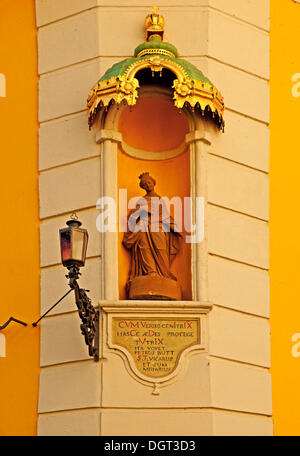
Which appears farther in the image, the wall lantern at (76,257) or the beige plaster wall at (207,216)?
the beige plaster wall at (207,216)

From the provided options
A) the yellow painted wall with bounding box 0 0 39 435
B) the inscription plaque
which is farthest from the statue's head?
the inscription plaque

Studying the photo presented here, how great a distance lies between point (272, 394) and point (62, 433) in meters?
1.81

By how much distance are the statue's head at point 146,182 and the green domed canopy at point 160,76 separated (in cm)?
67

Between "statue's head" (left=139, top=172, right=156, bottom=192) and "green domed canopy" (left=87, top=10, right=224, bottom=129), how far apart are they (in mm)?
674

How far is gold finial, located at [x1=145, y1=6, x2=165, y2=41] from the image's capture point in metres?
13.0

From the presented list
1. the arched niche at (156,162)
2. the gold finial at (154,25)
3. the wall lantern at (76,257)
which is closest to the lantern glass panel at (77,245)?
the wall lantern at (76,257)

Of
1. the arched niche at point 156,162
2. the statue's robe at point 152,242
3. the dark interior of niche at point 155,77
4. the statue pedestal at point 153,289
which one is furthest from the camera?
the dark interior of niche at point 155,77

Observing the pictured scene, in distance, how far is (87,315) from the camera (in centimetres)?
1181

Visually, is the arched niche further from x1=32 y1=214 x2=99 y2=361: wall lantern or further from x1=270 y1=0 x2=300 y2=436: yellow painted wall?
x1=270 y1=0 x2=300 y2=436: yellow painted wall

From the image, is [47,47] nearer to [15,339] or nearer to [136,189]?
[136,189]

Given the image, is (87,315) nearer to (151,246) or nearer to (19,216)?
(151,246)

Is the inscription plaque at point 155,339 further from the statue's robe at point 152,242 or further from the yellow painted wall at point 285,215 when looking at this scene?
the yellow painted wall at point 285,215

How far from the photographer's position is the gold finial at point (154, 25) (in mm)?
12969

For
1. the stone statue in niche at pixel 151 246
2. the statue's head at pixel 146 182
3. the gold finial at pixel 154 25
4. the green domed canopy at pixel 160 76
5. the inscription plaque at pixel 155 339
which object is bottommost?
the inscription plaque at pixel 155 339
